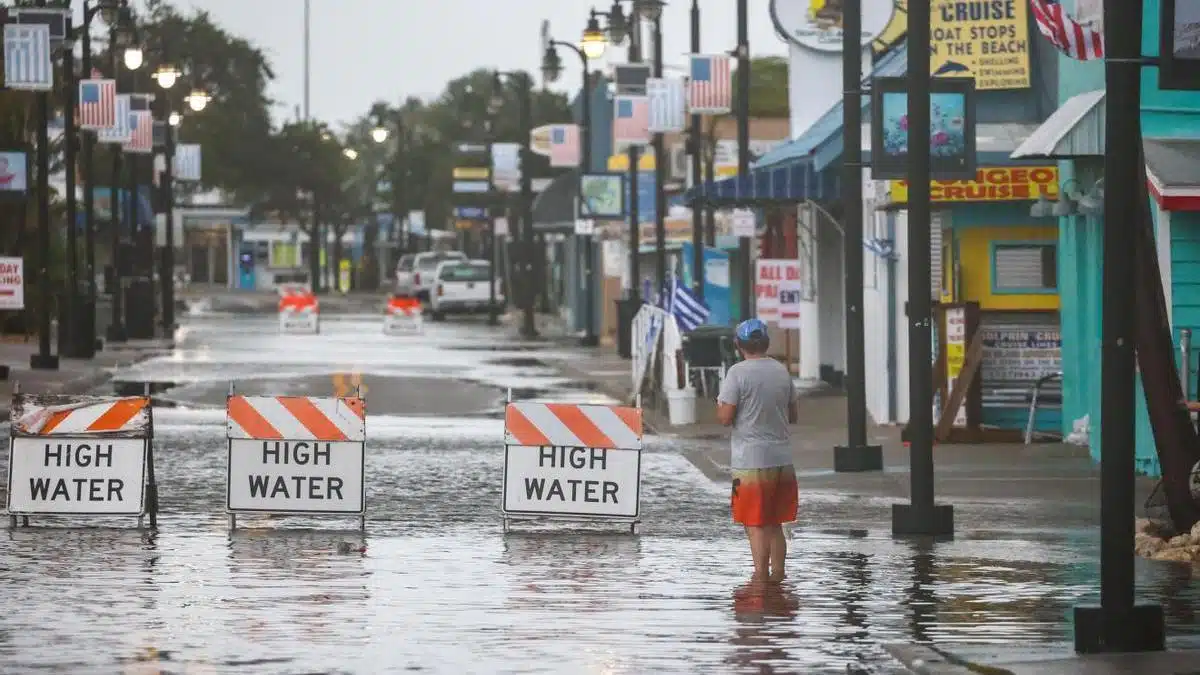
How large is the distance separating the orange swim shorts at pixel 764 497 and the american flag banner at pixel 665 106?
30.2 metres

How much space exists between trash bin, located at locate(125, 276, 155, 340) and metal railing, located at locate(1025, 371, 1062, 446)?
34.8m

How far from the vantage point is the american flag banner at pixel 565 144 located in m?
61.1

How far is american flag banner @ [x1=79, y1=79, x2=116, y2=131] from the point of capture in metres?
45.6

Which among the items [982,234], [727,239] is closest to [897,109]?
[982,234]

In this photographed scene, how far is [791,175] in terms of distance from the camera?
32125 millimetres

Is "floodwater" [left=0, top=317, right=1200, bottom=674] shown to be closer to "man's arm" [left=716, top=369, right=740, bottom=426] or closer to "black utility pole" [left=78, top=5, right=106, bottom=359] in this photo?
"man's arm" [left=716, top=369, right=740, bottom=426]

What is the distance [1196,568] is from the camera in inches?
610

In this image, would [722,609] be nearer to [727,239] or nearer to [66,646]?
[66,646]

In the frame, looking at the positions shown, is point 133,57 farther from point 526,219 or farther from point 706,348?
point 526,219

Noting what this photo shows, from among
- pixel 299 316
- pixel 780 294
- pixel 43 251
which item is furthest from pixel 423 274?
pixel 780 294

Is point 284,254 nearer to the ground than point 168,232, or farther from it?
nearer to the ground

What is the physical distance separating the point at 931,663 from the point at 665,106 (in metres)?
34.3

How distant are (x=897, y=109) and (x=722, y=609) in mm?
6815

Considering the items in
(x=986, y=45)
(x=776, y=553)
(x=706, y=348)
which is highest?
(x=986, y=45)
